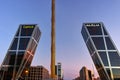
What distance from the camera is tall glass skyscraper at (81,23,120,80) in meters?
107

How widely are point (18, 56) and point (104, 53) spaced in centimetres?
6115

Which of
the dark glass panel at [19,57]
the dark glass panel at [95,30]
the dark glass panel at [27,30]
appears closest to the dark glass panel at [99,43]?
the dark glass panel at [95,30]

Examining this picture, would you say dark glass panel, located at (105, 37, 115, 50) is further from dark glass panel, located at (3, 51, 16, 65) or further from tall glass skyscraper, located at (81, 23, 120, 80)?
dark glass panel, located at (3, 51, 16, 65)

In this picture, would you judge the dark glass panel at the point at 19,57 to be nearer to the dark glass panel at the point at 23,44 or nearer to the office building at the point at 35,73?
the dark glass panel at the point at 23,44

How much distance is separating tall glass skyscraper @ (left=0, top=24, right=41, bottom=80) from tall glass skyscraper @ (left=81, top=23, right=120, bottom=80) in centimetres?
4384

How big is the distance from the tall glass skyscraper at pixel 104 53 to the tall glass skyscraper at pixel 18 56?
144 ft

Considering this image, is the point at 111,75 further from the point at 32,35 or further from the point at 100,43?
the point at 32,35

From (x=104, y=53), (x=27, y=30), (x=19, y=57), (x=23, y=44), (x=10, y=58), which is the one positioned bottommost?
(x=10, y=58)

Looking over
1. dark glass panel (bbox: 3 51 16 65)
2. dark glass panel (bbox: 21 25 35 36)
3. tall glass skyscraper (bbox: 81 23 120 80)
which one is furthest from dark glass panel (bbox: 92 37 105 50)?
dark glass panel (bbox: 3 51 16 65)

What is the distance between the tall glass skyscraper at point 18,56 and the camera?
11241cm

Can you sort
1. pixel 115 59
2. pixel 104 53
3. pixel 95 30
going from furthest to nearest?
1. pixel 95 30
2. pixel 104 53
3. pixel 115 59

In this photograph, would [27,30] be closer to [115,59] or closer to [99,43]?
[99,43]

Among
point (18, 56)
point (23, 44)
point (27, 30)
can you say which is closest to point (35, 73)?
point (18, 56)

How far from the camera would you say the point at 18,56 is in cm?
11581
